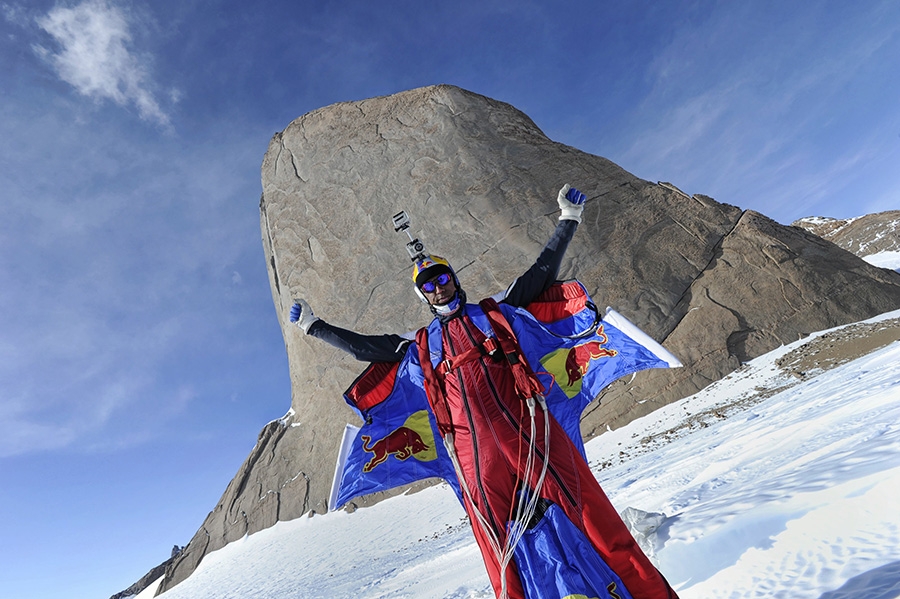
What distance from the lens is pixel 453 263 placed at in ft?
51.2

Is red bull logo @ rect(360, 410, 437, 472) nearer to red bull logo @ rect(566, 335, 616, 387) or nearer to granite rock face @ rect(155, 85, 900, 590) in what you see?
red bull logo @ rect(566, 335, 616, 387)

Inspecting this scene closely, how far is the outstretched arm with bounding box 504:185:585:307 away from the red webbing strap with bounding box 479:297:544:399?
0.17 meters

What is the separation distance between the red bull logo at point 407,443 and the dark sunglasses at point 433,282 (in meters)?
0.76

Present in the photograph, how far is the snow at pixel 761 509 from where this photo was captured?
6.33 feet

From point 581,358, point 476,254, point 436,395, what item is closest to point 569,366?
point 581,358

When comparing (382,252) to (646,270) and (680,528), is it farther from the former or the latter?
(680,528)

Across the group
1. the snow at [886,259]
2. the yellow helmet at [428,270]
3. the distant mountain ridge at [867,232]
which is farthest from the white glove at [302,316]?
the distant mountain ridge at [867,232]

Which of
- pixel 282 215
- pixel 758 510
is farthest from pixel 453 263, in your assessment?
pixel 758 510

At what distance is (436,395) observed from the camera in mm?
2471

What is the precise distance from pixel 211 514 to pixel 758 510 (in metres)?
18.8

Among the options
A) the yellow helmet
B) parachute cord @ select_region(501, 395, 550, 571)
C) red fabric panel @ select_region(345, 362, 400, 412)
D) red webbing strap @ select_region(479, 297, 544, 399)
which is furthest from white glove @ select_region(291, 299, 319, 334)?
parachute cord @ select_region(501, 395, 550, 571)

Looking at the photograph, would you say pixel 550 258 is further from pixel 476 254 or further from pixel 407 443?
pixel 476 254

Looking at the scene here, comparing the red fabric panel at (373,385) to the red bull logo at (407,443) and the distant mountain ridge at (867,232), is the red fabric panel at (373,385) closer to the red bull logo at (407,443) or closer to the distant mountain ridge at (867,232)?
the red bull logo at (407,443)

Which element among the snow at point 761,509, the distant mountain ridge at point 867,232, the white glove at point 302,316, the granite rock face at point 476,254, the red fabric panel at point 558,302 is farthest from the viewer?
the distant mountain ridge at point 867,232
